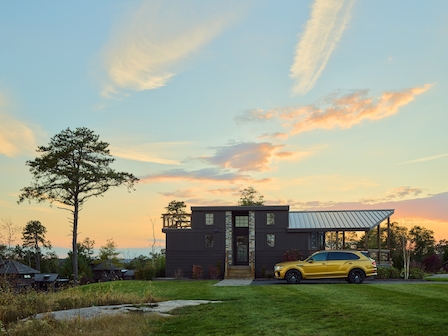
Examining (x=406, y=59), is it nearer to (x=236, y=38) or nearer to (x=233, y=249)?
(x=236, y=38)

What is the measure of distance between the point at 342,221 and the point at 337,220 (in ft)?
1.66

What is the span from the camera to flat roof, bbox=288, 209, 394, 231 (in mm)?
33812

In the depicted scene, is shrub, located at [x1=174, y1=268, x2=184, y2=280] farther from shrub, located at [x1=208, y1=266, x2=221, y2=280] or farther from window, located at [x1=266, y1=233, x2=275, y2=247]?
window, located at [x1=266, y1=233, x2=275, y2=247]

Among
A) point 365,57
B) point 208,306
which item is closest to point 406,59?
point 365,57

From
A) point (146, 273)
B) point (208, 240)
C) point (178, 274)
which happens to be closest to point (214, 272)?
point (178, 274)

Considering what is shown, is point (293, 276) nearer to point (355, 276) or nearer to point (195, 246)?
point (355, 276)

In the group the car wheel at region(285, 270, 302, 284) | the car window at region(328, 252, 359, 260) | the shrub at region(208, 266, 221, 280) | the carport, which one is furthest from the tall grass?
the carport

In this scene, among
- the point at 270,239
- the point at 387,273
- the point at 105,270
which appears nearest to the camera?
the point at 387,273

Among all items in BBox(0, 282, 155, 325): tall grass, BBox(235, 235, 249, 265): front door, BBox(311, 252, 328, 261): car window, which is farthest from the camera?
BBox(235, 235, 249, 265): front door

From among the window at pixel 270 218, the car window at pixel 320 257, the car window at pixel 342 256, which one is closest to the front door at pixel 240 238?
the window at pixel 270 218

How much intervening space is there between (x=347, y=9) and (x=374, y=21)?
4.42 feet

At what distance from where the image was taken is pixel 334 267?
24141 mm

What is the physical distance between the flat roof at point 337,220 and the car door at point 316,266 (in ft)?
30.7

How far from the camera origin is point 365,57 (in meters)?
22.6
